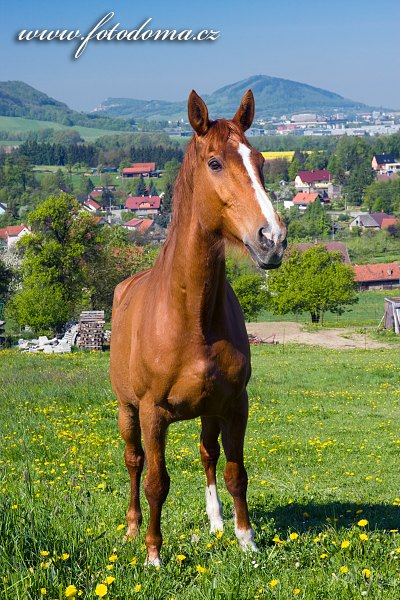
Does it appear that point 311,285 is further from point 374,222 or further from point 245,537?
point 374,222

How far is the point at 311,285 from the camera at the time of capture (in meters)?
62.1

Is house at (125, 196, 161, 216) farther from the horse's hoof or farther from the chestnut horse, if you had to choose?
the horse's hoof

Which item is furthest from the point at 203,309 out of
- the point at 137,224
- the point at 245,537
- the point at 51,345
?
the point at 137,224

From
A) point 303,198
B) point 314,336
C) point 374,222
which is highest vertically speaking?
point 303,198

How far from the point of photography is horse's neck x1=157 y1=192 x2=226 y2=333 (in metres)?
5.46

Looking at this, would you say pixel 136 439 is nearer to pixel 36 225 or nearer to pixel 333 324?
pixel 36 225

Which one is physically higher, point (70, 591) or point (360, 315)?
point (70, 591)

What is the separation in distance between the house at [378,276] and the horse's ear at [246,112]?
9133 centimetres

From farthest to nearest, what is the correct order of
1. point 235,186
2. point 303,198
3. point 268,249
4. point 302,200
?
point 303,198, point 302,200, point 235,186, point 268,249

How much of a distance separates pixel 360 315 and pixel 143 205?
12733cm

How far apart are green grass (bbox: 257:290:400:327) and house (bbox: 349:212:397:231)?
174ft

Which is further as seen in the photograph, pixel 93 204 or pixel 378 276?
pixel 93 204

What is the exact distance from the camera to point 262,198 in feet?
15.6

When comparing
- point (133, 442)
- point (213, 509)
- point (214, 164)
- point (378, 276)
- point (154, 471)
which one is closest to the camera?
point (214, 164)
